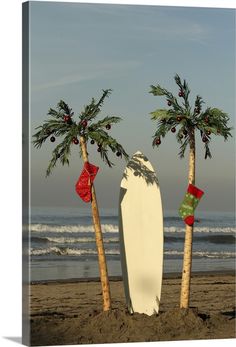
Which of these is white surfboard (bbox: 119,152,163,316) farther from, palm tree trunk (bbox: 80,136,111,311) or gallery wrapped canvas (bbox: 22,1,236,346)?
palm tree trunk (bbox: 80,136,111,311)

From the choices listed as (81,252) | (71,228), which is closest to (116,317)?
(81,252)

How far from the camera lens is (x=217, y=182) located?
13055 millimetres

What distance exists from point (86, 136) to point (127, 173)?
562 millimetres

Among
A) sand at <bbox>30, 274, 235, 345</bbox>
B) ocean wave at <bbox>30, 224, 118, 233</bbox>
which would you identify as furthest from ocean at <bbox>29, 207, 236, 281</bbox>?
sand at <bbox>30, 274, 235, 345</bbox>

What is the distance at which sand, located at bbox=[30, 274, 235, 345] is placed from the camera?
1225 centimetres

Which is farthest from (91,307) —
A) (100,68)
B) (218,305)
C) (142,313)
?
(100,68)

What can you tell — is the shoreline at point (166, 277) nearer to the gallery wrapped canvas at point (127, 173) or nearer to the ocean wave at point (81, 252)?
the gallery wrapped canvas at point (127, 173)

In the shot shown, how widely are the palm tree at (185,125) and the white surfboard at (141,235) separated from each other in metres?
0.26

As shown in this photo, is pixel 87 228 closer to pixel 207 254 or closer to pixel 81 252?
pixel 81 252

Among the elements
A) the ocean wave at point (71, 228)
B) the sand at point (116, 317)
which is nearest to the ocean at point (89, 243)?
the ocean wave at point (71, 228)

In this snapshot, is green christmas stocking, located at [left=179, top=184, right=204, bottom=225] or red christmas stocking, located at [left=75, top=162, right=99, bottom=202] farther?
green christmas stocking, located at [left=179, top=184, right=204, bottom=225]

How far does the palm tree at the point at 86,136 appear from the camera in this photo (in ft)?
40.3

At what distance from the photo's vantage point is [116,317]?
12.5m

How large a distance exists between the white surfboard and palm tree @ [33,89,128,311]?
23cm
